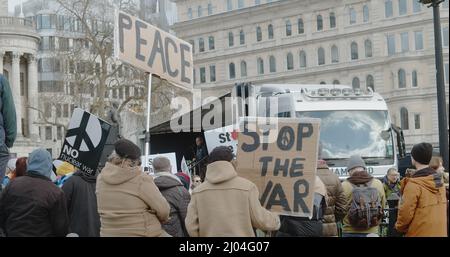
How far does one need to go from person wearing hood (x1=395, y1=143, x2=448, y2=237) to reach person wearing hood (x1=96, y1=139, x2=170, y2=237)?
221cm

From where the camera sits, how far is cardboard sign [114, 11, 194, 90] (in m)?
11.6

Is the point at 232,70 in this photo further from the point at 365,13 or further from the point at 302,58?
the point at 365,13

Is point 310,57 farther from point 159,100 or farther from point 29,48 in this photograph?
point 159,100

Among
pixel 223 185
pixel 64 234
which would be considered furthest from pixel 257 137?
pixel 64 234

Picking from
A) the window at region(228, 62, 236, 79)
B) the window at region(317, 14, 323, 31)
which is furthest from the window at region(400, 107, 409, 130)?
the window at region(228, 62, 236, 79)

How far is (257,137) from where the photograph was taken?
775 centimetres

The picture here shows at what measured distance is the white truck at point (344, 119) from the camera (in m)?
18.3

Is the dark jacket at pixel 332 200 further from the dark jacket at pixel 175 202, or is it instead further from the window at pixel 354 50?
the window at pixel 354 50

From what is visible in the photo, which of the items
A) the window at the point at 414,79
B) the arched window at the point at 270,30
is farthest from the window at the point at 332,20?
the window at the point at 414,79

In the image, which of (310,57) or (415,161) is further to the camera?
(310,57)

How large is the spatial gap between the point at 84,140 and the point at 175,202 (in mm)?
2135

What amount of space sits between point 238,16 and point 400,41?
53.1 feet

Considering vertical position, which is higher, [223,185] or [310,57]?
[310,57]

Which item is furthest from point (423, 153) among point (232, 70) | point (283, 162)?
point (232, 70)
